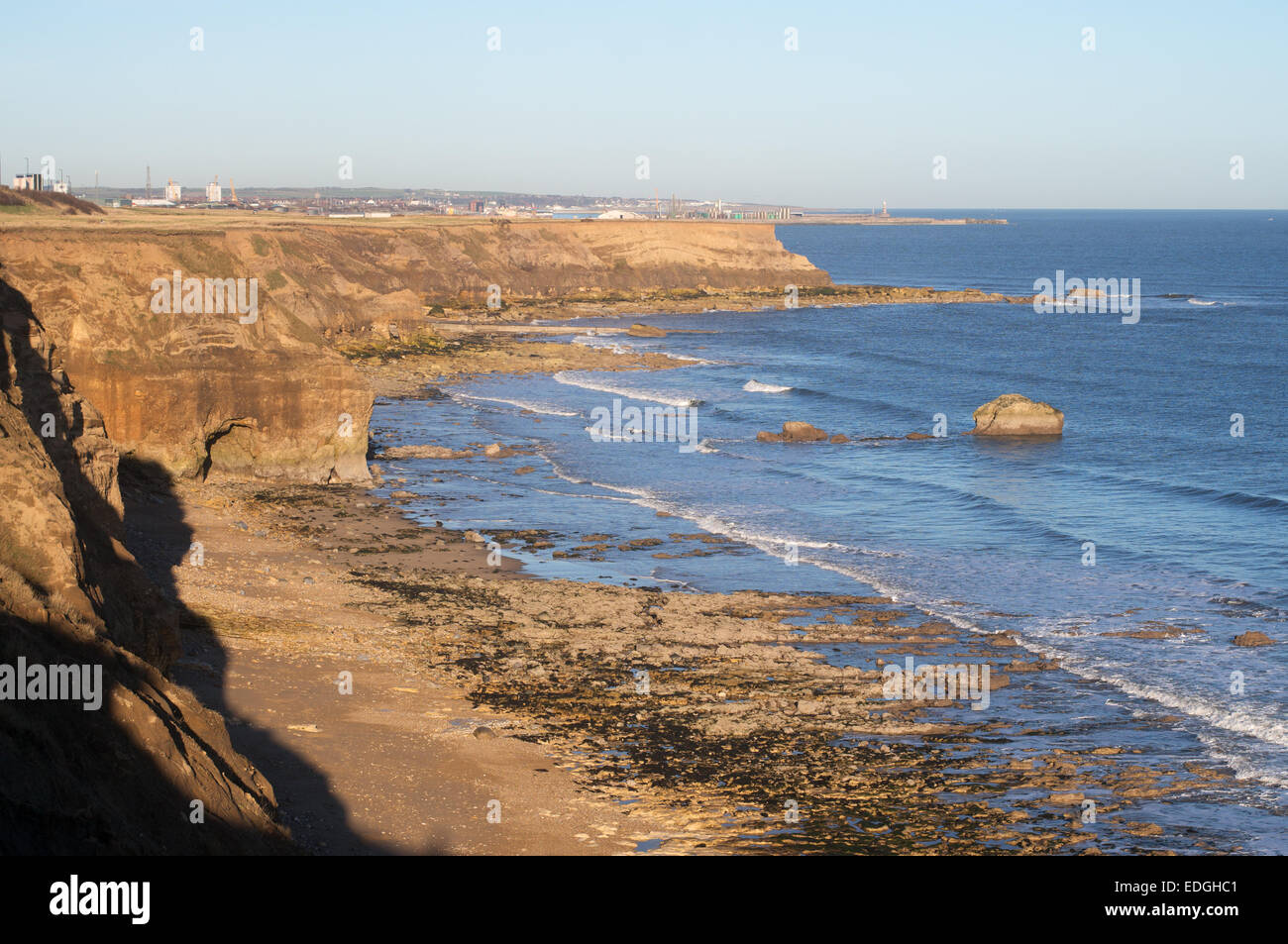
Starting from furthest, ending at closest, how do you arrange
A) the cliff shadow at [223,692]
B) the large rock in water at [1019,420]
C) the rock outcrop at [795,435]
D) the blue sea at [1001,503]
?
the large rock in water at [1019,420] → the rock outcrop at [795,435] → the blue sea at [1001,503] → the cliff shadow at [223,692]

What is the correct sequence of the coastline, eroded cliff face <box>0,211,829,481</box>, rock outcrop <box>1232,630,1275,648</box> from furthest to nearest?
eroded cliff face <box>0,211,829,481</box> → rock outcrop <box>1232,630,1275,648</box> → the coastline

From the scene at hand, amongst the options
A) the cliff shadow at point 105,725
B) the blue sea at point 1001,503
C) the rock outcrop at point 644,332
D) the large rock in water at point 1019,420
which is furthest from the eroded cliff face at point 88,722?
the rock outcrop at point 644,332

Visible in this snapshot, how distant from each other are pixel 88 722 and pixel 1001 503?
32318mm

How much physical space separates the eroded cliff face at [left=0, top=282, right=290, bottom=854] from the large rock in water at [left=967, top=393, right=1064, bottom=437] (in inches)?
1626

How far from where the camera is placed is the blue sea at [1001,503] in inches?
859

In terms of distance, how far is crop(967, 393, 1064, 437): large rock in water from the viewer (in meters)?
51.1

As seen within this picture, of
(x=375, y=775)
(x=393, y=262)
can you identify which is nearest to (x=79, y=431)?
(x=375, y=775)

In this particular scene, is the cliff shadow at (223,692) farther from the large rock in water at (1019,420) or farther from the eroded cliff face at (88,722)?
the large rock in water at (1019,420)

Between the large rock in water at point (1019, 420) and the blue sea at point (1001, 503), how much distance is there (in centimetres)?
133

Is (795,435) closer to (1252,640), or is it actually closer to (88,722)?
(1252,640)

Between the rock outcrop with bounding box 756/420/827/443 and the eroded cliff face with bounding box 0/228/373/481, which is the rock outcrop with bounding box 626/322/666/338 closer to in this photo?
the rock outcrop with bounding box 756/420/827/443

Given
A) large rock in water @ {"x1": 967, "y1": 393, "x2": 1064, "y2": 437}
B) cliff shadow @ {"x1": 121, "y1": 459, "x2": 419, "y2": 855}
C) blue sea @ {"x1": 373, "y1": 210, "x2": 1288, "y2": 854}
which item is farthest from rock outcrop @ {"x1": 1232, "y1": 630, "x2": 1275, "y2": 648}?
large rock in water @ {"x1": 967, "y1": 393, "x2": 1064, "y2": 437}
